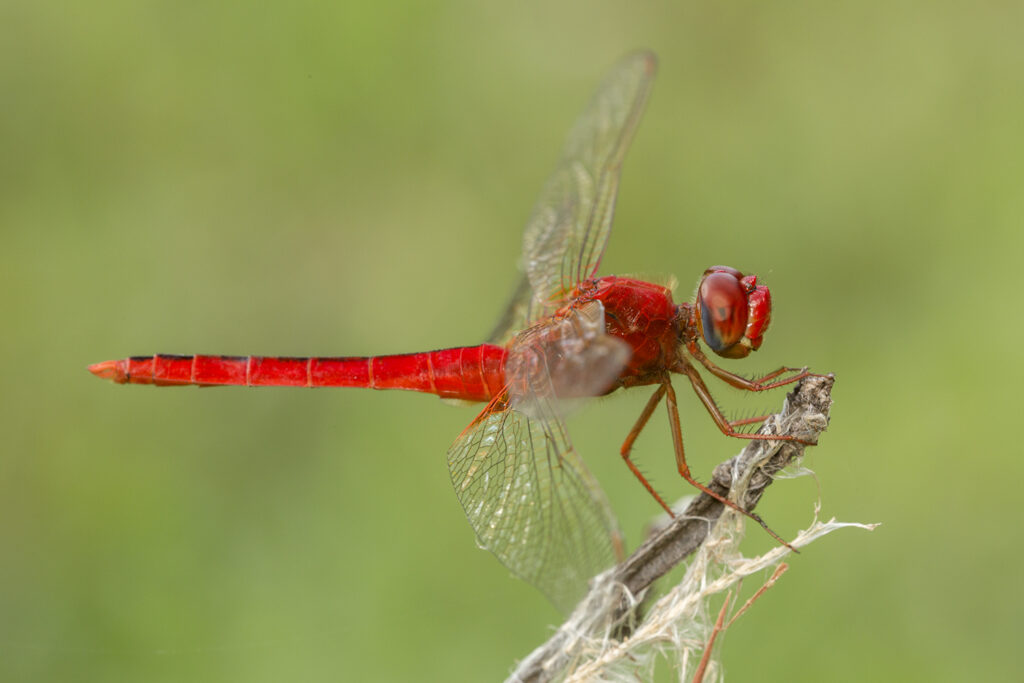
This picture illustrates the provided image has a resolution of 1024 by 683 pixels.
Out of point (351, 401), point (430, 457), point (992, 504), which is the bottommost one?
point (992, 504)

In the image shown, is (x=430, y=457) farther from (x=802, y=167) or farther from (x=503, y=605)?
(x=802, y=167)

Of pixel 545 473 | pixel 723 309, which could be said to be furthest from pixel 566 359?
pixel 723 309

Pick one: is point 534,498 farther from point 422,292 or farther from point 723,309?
point 422,292

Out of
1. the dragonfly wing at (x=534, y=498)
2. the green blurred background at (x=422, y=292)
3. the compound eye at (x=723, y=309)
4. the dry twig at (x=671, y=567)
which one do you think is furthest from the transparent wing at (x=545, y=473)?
the green blurred background at (x=422, y=292)

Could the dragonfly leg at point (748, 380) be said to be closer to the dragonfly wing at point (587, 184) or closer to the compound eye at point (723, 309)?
the compound eye at point (723, 309)

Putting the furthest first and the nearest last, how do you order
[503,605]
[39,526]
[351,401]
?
[351,401] < [39,526] < [503,605]

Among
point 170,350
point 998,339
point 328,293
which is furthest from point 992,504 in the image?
point 170,350
